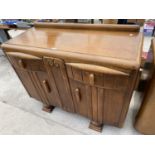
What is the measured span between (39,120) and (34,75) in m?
0.59

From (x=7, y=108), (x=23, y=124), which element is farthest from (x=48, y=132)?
(x=7, y=108)

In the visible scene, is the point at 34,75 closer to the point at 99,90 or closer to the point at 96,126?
the point at 99,90

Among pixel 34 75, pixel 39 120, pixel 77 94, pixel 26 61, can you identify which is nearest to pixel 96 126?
pixel 77 94

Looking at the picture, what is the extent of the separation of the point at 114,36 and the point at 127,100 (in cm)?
45

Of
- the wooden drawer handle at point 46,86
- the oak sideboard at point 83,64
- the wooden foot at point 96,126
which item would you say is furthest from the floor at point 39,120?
the wooden drawer handle at point 46,86

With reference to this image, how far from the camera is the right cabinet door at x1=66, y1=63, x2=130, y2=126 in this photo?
710mm

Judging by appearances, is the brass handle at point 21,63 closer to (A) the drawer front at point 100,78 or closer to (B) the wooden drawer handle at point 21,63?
(B) the wooden drawer handle at point 21,63

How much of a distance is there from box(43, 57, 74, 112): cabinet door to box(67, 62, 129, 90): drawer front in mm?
63

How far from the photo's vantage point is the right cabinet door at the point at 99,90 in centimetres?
71

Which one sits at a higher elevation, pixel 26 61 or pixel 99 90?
pixel 26 61

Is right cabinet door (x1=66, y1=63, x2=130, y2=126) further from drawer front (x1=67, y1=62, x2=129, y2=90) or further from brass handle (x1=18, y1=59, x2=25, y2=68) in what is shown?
brass handle (x1=18, y1=59, x2=25, y2=68)

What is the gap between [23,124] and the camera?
1.34 m

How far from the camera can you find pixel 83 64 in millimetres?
723
